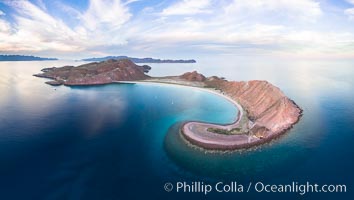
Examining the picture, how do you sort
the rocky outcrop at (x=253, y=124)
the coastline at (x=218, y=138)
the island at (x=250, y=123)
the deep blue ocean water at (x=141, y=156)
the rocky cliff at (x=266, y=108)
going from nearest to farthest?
the deep blue ocean water at (x=141, y=156)
the coastline at (x=218, y=138)
the rocky outcrop at (x=253, y=124)
the island at (x=250, y=123)
the rocky cliff at (x=266, y=108)

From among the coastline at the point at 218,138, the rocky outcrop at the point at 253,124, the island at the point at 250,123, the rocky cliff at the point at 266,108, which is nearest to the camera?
the coastline at the point at 218,138

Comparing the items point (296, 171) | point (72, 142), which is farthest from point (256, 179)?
point (72, 142)

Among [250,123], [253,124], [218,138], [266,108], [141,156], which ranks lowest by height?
[141,156]

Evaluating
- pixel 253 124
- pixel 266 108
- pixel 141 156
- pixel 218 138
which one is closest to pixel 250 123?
pixel 253 124

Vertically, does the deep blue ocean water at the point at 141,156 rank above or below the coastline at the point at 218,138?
below

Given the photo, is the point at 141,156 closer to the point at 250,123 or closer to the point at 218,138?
the point at 218,138

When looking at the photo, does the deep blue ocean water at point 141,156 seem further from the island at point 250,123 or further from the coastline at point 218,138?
the island at point 250,123

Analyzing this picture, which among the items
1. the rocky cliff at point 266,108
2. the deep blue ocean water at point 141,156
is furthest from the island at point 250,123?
the deep blue ocean water at point 141,156

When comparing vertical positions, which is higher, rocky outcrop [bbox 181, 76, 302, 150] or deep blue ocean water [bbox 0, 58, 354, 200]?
rocky outcrop [bbox 181, 76, 302, 150]

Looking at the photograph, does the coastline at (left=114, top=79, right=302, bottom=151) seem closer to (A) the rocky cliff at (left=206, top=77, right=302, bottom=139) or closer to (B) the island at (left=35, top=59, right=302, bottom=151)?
(B) the island at (left=35, top=59, right=302, bottom=151)

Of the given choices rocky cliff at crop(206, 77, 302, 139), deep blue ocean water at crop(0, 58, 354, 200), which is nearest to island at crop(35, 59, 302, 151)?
rocky cliff at crop(206, 77, 302, 139)

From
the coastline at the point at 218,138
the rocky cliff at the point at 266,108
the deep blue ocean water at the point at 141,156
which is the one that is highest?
the rocky cliff at the point at 266,108
